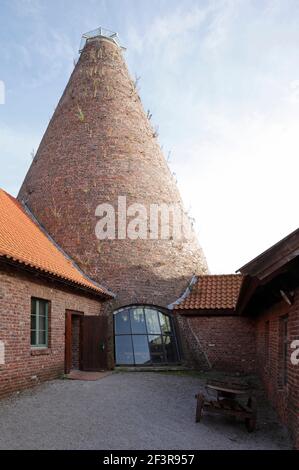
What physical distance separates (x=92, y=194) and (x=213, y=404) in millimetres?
10386

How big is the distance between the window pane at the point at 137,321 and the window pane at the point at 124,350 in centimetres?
38

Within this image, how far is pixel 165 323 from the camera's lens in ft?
50.2

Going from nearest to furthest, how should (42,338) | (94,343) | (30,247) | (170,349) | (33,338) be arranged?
(33,338) < (42,338) < (30,247) < (94,343) < (170,349)

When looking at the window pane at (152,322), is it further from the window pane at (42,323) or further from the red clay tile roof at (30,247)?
the window pane at (42,323)

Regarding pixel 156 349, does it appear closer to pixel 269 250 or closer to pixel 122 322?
pixel 122 322

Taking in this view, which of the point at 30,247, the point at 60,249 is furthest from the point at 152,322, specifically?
the point at 30,247

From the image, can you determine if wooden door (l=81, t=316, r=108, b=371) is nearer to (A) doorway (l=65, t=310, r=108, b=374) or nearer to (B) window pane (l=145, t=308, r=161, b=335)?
(A) doorway (l=65, t=310, r=108, b=374)

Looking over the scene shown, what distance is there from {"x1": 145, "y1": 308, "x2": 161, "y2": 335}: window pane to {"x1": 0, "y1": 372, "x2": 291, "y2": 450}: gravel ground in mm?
4619

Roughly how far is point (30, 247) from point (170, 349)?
615cm

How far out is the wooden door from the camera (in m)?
13.1

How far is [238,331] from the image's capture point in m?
15.0

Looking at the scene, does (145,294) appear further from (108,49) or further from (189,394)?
(108,49)

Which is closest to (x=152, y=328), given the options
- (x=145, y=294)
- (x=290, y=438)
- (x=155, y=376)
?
(x=145, y=294)

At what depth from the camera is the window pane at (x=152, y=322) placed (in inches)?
586
